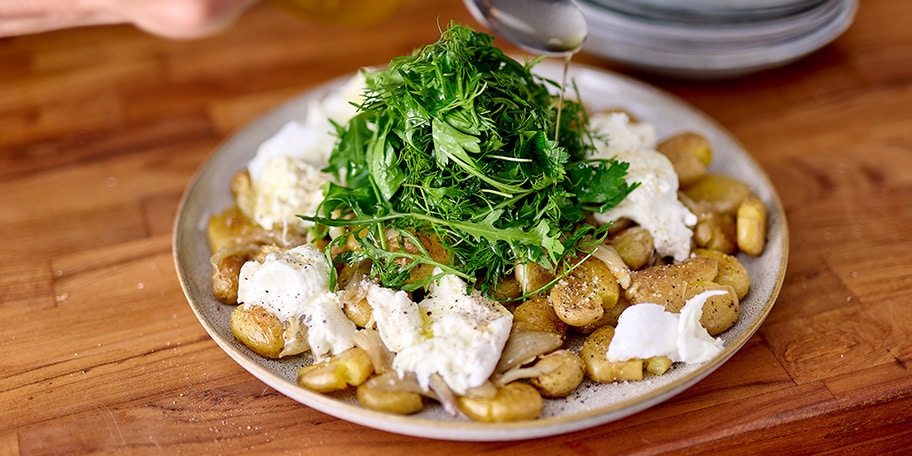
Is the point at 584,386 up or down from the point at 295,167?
down

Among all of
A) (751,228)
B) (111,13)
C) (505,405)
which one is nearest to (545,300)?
(505,405)

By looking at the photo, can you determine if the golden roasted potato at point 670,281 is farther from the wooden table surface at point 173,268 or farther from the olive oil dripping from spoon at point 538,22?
the olive oil dripping from spoon at point 538,22

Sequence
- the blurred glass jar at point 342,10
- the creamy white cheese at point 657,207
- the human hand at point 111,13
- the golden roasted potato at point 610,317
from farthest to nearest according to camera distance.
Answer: the blurred glass jar at point 342,10
the human hand at point 111,13
the creamy white cheese at point 657,207
the golden roasted potato at point 610,317

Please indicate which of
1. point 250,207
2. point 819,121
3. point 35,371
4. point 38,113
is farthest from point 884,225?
point 38,113

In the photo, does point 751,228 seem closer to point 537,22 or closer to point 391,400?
point 537,22

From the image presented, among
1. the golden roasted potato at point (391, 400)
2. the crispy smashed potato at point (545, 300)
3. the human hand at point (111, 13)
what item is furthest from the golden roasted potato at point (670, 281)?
the human hand at point (111, 13)

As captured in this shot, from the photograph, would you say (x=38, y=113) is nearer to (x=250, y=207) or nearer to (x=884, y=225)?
(x=250, y=207)

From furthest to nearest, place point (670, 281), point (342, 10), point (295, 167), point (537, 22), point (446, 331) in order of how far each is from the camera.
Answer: point (342, 10), point (537, 22), point (295, 167), point (670, 281), point (446, 331)
